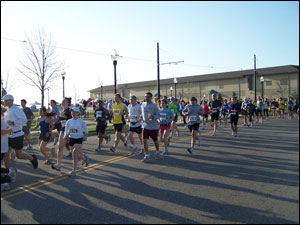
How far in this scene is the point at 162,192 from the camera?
5281 mm

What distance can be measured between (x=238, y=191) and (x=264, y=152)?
455cm

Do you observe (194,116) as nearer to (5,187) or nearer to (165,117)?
(165,117)

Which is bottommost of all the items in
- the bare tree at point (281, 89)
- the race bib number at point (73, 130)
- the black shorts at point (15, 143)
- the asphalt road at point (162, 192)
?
the asphalt road at point (162, 192)

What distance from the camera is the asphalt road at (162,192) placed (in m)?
4.18

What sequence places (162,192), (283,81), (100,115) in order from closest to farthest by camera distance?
(162,192)
(100,115)
(283,81)

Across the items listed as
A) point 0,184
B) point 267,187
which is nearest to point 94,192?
point 0,184

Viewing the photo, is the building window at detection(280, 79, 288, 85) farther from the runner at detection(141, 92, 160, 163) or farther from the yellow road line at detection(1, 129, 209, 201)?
the yellow road line at detection(1, 129, 209, 201)

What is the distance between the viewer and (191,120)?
946cm

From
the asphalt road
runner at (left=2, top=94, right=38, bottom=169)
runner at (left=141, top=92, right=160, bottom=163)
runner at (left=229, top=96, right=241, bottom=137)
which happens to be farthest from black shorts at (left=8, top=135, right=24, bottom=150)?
runner at (left=229, top=96, right=241, bottom=137)

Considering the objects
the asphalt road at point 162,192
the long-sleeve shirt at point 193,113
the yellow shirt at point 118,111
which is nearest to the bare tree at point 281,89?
the long-sleeve shirt at point 193,113

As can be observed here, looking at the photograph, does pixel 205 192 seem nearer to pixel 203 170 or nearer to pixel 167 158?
pixel 203 170

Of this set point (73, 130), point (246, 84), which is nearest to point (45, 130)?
point (73, 130)

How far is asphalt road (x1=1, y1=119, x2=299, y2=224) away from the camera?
4.18 m

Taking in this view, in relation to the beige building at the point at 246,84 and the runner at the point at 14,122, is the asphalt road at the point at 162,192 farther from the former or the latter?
the beige building at the point at 246,84
